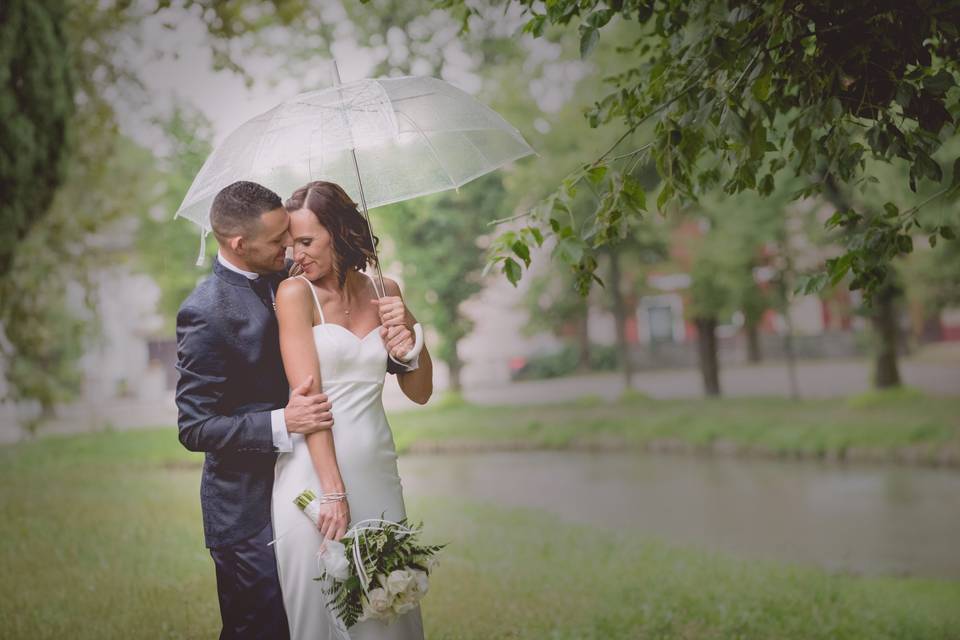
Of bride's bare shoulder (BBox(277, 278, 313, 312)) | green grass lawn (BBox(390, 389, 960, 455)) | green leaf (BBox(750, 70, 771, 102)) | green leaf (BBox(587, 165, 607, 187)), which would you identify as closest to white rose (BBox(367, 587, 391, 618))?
bride's bare shoulder (BBox(277, 278, 313, 312))

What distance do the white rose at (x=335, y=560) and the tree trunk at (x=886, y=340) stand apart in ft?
40.8

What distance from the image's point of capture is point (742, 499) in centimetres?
1001

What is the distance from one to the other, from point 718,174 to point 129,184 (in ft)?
24.9

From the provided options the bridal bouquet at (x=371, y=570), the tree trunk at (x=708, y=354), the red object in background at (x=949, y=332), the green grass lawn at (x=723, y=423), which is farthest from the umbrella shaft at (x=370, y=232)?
the red object in background at (x=949, y=332)

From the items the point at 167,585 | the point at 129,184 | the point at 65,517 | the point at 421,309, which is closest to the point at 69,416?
the point at 129,184

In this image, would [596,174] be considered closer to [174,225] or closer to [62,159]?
[62,159]

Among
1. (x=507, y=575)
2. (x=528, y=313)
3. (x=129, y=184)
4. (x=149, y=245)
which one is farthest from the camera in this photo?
(x=528, y=313)

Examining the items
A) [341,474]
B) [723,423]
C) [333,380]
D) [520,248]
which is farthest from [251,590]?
[723,423]

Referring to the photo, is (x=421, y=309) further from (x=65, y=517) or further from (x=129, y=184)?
(x=65, y=517)

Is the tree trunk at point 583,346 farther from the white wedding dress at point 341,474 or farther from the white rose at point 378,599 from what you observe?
the white rose at point 378,599

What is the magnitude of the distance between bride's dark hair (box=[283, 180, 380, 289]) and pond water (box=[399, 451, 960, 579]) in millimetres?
4917

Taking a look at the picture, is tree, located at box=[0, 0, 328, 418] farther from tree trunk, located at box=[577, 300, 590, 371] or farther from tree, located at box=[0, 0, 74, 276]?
tree trunk, located at box=[577, 300, 590, 371]

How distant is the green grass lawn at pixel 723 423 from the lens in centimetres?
1248

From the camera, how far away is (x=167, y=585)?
18.5ft
